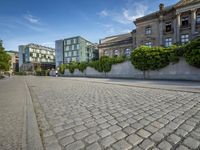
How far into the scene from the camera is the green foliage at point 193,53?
45.2ft

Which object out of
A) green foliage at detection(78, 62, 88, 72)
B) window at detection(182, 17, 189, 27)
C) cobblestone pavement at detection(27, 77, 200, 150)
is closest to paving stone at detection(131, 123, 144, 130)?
cobblestone pavement at detection(27, 77, 200, 150)

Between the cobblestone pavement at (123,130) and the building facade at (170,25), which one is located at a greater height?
the building facade at (170,25)

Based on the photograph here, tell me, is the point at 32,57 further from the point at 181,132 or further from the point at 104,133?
the point at 181,132

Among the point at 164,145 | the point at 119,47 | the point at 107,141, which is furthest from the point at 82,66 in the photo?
the point at 164,145

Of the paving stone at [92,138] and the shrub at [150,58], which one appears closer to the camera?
the paving stone at [92,138]

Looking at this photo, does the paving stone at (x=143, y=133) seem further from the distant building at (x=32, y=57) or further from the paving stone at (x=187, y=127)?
the distant building at (x=32, y=57)

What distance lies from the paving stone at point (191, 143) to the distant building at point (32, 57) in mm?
80006

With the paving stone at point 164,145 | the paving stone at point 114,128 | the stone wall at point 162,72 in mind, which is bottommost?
the paving stone at point 114,128

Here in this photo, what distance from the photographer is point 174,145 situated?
94.9 inches

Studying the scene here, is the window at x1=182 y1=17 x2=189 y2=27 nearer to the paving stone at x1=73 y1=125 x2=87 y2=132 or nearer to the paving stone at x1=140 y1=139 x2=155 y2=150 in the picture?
the paving stone at x1=140 y1=139 x2=155 y2=150

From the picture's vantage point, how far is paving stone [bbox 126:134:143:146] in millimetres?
2540

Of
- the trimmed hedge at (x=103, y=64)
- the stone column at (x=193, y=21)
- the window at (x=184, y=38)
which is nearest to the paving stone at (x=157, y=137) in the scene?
the trimmed hedge at (x=103, y=64)

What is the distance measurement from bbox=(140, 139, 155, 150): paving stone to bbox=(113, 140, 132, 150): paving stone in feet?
0.80

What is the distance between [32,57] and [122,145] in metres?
84.4
